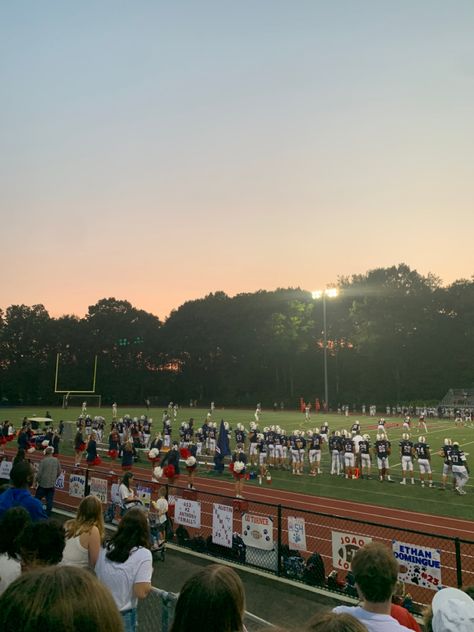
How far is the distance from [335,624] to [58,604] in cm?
108

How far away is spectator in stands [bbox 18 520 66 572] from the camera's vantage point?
3.60m

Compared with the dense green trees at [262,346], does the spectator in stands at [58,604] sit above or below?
below

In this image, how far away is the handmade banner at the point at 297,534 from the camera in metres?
9.25

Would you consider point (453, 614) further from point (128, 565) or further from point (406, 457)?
point (406, 457)

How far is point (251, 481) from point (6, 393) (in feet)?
246

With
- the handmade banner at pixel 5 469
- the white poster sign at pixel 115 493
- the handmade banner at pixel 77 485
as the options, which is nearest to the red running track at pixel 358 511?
the handmade banner at pixel 77 485

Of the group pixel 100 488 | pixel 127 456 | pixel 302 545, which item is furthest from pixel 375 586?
pixel 127 456

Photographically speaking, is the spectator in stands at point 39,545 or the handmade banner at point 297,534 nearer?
the spectator in stands at point 39,545

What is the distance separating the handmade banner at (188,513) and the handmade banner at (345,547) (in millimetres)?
3194

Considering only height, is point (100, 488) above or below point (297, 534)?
above

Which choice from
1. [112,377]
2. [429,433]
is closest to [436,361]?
[429,433]

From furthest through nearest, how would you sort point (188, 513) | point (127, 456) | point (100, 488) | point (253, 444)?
point (253, 444), point (127, 456), point (100, 488), point (188, 513)

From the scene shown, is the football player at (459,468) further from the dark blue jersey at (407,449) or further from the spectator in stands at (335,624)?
the spectator in stands at (335,624)

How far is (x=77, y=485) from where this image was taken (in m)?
13.5
